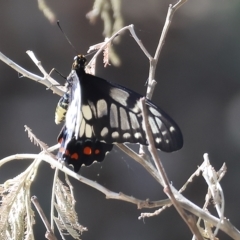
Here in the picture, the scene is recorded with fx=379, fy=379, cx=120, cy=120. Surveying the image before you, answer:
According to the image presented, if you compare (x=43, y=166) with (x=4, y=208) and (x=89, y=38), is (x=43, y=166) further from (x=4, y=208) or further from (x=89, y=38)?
(x=4, y=208)

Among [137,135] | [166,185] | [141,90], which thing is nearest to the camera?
[166,185]

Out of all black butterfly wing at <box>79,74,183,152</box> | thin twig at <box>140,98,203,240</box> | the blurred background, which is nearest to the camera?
thin twig at <box>140,98,203,240</box>

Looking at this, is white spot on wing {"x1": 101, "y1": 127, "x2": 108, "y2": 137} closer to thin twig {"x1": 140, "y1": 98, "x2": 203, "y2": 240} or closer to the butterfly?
the butterfly

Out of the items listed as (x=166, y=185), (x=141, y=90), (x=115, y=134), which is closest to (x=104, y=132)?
(x=115, y=134)

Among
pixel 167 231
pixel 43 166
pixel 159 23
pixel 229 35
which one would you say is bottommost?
pixel 167 231

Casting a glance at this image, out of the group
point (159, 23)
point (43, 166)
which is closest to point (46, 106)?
point (43, 166)

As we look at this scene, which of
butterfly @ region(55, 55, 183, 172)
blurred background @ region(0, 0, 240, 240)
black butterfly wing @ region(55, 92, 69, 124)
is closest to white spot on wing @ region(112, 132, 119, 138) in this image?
butterfly @ region(55, 55, 183, 172)

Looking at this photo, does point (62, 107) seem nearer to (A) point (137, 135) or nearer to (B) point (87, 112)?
(B) point (87, 112)
